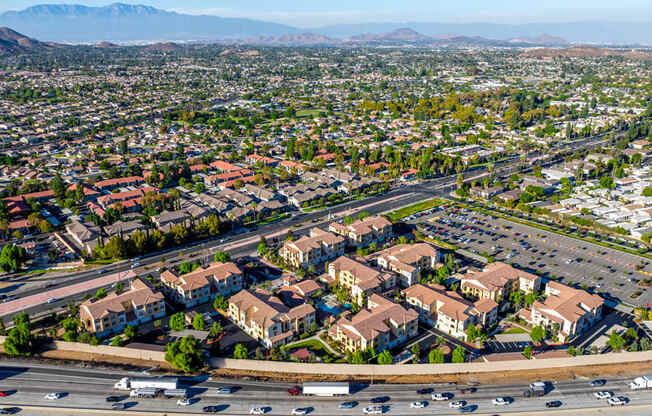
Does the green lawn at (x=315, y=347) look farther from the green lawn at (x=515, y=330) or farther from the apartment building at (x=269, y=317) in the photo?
the green lawn at (x=515, y=330)

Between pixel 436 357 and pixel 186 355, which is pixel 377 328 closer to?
pixel 436 357

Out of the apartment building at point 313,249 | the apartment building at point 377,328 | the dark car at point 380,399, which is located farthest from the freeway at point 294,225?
the dark car at point 380,399

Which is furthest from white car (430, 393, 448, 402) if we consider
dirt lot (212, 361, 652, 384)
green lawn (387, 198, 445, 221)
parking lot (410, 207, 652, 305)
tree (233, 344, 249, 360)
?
green lawn (387, 198, 445, 221)

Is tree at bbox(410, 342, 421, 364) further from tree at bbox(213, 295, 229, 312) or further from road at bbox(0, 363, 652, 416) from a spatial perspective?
tree at bbox(213, 295, 229, 312)

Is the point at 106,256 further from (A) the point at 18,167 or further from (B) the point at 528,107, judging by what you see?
(B) the point at 528,107

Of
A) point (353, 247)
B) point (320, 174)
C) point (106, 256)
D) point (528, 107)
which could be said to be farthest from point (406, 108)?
point (106, 256)

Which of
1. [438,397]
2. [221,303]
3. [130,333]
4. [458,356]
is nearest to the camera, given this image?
[438,397]

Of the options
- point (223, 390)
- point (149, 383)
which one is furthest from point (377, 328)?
point (149, 383)
